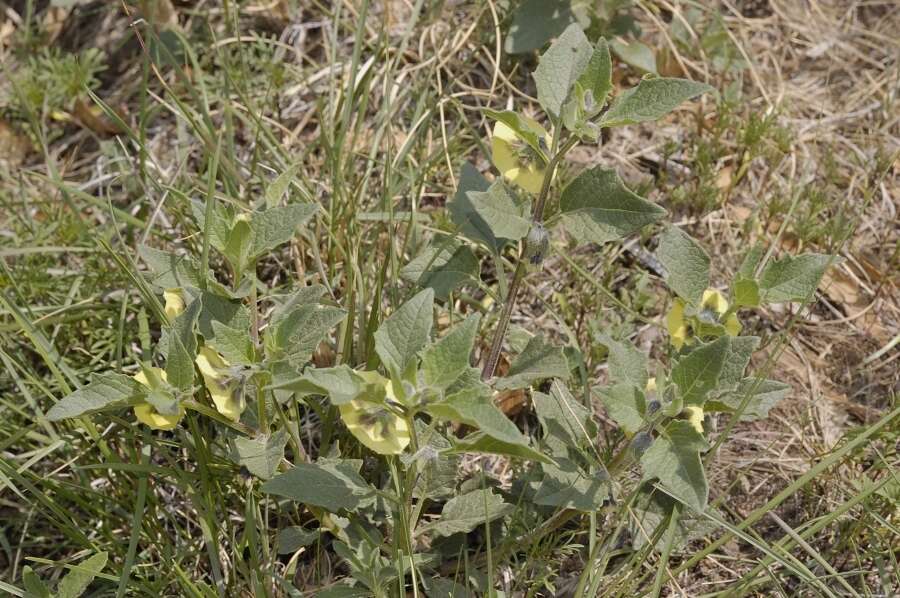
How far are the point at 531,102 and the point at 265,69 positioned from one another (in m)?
0.92

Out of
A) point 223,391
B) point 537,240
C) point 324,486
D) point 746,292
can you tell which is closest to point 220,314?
point 223,391

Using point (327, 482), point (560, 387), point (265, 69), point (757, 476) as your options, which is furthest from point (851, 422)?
point (265, 69)

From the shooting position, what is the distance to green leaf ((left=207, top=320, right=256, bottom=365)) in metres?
1.68

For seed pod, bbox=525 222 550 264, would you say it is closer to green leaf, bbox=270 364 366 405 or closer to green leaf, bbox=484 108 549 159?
green leaf, bbox=484 108 549 159

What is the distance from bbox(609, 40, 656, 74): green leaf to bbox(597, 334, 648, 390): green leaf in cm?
149

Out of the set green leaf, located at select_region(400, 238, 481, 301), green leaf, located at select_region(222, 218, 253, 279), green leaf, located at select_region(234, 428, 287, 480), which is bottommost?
green leaf, located at select_region(234, 428, 287, 480)

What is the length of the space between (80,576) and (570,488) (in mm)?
1027

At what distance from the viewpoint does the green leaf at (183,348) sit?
1.64m

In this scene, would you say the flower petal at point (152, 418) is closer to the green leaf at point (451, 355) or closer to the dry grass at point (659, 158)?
the green leaf at point (451, 355)

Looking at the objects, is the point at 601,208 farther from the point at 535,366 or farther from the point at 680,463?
the point at 680,463

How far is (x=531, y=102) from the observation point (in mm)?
3023

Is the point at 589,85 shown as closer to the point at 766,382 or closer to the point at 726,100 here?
the point at 766,382

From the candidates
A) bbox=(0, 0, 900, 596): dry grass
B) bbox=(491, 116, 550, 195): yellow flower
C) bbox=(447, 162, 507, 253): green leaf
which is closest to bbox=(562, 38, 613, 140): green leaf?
bbox=(491, 116, 550, 195): yellow flower

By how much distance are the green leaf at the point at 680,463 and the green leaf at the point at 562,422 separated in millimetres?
282
